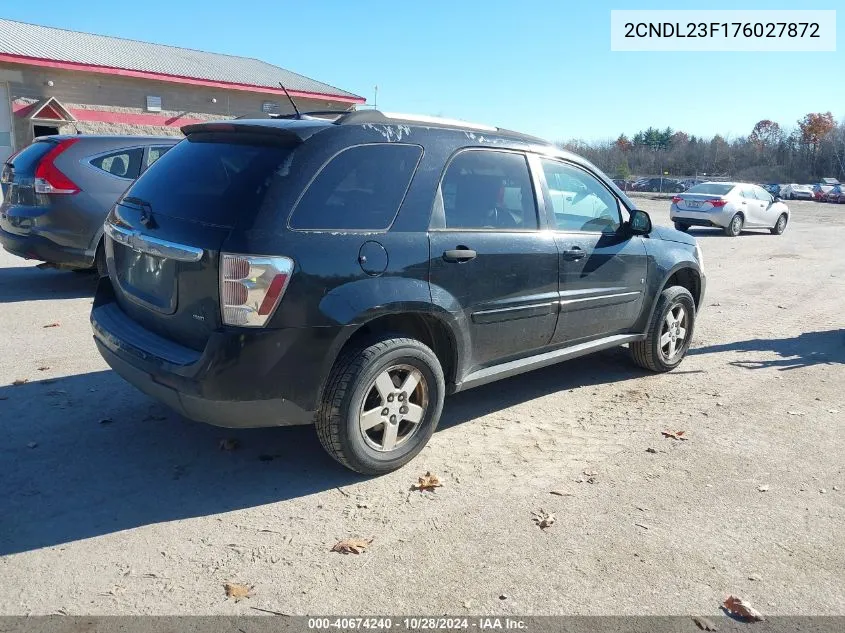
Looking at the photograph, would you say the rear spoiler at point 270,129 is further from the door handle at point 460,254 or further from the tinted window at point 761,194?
the tinted window at point 761,194

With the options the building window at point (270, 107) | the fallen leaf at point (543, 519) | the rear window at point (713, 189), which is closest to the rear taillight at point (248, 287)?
the fallen leaf at point (543, 519)

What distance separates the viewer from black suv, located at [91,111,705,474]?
349cm

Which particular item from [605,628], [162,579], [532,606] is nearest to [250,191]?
[162,579]

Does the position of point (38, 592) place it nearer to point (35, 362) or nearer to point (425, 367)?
point (425, 367)

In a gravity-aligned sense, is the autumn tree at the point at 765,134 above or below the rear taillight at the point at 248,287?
above

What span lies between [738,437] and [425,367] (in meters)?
2.32

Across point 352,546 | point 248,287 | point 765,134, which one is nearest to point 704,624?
point 352,546

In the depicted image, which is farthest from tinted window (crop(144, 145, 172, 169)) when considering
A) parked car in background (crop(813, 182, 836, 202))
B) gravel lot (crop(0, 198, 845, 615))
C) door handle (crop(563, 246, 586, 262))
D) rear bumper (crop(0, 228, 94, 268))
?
parked car in background (crop(813, 182, 836, 202))

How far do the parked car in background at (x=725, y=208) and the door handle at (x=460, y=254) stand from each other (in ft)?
57.3

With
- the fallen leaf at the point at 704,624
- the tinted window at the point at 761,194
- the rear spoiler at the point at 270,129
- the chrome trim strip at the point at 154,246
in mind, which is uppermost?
the tinted window at the point at 761,194

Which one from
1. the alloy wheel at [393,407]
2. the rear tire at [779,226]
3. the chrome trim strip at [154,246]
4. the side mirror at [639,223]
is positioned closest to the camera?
the chrome trim strip at [154,246]

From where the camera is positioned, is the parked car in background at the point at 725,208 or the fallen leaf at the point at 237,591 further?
the parked car in background at the point at 725,208

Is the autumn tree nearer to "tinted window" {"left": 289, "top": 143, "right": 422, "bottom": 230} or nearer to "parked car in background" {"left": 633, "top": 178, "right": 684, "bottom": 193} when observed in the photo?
"parked car in background" {"left": 633, "top": 178, "right": 684, "bottom": 193}

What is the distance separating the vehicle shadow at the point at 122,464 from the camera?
137 inches
